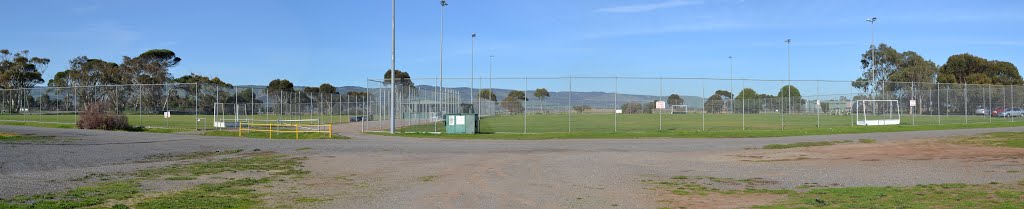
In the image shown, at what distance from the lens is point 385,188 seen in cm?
1132

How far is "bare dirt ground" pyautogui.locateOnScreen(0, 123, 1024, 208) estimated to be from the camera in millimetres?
10102

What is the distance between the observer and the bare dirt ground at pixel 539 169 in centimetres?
1010

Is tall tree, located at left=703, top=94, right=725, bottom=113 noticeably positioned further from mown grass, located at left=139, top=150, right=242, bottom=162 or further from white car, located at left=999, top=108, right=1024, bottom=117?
mown grass, located at left=139, top=150, right=242, bottom=162

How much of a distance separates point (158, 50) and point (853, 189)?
10267 centimetres

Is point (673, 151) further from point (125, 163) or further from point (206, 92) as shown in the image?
point (206, 92)

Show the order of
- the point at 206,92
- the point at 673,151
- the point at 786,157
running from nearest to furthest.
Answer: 1. the point at 786,157
2. the point at 673,151
3. the point at 206,92

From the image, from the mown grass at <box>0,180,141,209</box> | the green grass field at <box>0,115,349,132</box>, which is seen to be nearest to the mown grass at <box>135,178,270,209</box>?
the mown grass at <box>0,180,141,209</box>

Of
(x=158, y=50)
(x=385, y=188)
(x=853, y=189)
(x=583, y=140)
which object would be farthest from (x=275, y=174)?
(x=158, y=50)

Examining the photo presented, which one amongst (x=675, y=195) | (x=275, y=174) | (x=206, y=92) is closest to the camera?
(x=675, y=195)

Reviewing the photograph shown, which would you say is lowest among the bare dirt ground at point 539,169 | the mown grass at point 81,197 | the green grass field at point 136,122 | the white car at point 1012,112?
the bare dirt ground at point 539,169

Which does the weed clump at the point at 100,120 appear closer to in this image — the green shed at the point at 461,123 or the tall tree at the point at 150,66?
the green shed at the point at 461,123

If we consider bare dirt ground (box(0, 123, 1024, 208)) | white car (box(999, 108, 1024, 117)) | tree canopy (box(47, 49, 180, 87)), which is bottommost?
bare dirt ground (box(0, 123, 1024, 208))

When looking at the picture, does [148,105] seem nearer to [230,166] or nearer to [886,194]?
[230,166]

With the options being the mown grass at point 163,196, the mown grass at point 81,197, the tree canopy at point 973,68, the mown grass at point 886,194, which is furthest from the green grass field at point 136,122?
the tree canopy at point 973,68
